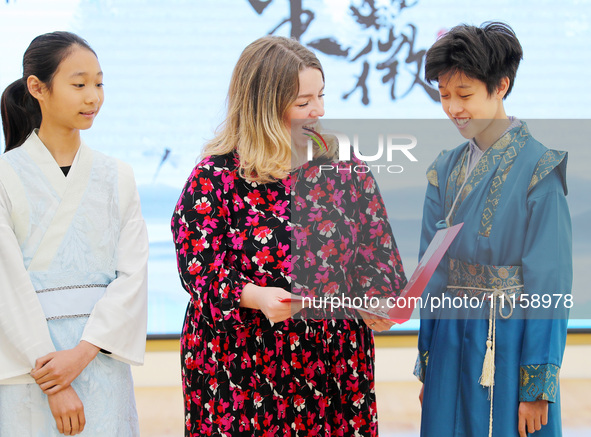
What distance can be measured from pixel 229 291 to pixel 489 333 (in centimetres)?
65

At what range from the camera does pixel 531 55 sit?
343cm

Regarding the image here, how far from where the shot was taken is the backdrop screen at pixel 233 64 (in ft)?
10.9

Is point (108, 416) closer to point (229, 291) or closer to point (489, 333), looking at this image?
point (229, 291)

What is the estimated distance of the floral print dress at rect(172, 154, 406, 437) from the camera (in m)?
1.46

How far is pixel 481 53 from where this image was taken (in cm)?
152

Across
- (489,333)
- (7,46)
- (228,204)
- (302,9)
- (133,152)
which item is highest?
(302,9)

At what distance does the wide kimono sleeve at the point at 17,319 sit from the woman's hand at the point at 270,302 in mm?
501

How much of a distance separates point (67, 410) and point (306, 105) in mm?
929

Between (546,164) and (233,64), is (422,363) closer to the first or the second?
(546,164)

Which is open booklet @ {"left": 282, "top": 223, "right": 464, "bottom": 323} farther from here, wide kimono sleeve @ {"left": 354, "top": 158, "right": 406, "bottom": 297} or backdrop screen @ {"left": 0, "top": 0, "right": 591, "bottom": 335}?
backdrop screen @ {"left": 0, "top": 0, "right": 591, "bottom": 335}

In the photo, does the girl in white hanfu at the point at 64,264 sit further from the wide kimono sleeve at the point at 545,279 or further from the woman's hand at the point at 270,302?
the wide kimono sleeve at the point at 545,279

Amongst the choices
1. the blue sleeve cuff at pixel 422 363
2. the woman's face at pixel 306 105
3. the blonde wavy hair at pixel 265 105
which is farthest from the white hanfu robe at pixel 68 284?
the blue sleeve cuff at pixel 422 363

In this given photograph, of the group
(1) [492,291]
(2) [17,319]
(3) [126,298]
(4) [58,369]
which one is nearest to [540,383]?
(1) [492,291]

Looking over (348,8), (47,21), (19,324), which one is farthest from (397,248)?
(47,21)
